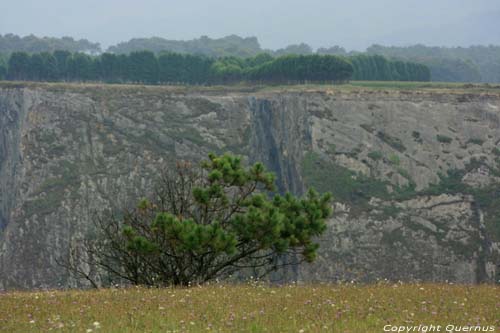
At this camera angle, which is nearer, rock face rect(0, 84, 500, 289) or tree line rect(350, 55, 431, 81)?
rock face rect(0, 84, 500, 289)

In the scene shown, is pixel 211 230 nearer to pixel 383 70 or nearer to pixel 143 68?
pixel 143 68

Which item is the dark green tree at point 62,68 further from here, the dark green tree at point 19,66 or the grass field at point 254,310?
the grass field at point 254,310

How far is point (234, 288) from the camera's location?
62.3 feet

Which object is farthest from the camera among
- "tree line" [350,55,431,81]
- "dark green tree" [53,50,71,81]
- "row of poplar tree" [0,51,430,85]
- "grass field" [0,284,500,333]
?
"tree line" [350,55,431,81]

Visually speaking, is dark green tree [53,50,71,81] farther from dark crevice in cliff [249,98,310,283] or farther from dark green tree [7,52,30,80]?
dark crevice in cliff [249,98,310,283]

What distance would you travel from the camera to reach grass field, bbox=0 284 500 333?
13047mm

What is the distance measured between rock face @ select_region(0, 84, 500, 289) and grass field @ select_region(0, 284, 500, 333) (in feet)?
212

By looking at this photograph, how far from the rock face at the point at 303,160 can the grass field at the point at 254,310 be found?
64509mm

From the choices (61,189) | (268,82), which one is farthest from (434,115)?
(61,189)

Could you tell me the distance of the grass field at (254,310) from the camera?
42.8ft

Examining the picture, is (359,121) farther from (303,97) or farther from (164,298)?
(164,298)

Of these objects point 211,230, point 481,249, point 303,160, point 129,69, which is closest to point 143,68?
point 129,69

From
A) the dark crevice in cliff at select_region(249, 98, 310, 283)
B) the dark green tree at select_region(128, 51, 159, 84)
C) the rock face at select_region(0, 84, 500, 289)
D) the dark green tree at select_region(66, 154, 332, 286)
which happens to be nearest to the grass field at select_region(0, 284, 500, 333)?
the dark green tree at select_region(66, 154, 332, 286)

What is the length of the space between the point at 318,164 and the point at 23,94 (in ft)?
173
